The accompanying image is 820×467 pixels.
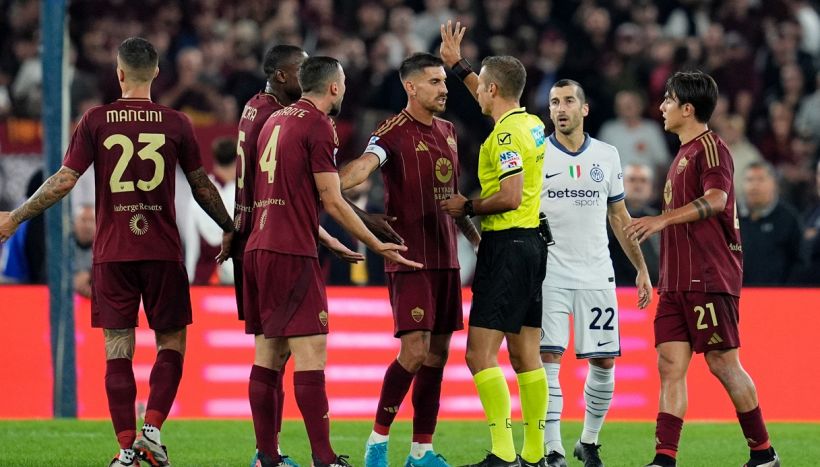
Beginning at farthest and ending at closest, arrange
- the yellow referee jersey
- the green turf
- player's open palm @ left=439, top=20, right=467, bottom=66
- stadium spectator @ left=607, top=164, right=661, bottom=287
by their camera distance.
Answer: stadium spectator @ left=607, top=164, right=661, bottom=287, the green turf, player's open palm @ left=439, top=20, right=467, bottom=66, the yellow referee jersey

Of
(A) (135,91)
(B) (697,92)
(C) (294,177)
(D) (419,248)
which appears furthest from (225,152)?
(B) (697,92)

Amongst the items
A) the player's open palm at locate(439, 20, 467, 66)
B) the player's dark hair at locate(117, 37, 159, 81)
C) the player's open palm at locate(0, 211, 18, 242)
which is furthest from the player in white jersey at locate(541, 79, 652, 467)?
the player's open palm at locate(0, 211, 18, 242)

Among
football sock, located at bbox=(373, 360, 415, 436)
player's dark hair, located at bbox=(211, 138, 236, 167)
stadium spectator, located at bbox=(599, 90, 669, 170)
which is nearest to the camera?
football sock, located at bbox=(373, 360, 415, 436)

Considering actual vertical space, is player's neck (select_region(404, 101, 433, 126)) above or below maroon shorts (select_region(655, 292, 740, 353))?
above

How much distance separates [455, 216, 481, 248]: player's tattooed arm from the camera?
368 inches

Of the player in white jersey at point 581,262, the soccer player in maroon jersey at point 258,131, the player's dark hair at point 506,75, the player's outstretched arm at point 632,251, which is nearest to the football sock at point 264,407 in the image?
the soccer player in maroon jersey at point 258,131

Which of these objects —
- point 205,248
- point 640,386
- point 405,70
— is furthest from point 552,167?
point 205,248

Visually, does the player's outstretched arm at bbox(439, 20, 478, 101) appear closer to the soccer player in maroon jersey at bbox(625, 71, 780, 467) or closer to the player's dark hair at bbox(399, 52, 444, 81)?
the player's dark hair at bbox(399, 52, 444, 81)

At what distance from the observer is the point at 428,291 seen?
9.09m

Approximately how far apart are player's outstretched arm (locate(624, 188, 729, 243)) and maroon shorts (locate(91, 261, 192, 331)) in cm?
284

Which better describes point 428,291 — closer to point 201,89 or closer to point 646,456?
point 646,456

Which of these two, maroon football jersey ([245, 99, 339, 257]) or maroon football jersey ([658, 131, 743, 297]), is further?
maroon football jersey ([658, 131, 743, 297])

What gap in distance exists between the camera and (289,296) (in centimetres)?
841

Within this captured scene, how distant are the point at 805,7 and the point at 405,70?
12.5 meters
